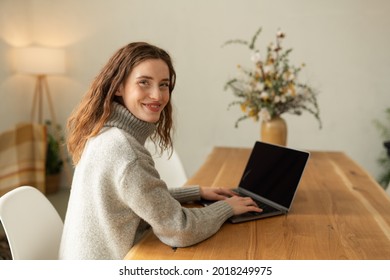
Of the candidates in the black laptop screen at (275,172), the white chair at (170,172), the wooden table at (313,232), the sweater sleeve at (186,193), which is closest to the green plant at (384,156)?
the wooden table at (313,232)

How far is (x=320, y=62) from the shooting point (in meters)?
4.04

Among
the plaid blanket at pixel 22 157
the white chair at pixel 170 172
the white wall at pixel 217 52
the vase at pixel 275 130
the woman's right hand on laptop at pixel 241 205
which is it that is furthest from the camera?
the white wall at pixel 217 52

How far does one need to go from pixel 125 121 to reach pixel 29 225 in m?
0.41

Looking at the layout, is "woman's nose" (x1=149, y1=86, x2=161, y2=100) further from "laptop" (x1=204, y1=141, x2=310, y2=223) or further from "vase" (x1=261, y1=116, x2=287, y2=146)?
"vase" (x1=261, y1=116, x2=287, y2=146)

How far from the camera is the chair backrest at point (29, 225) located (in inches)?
49.8

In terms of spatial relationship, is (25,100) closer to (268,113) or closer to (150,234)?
(268,113)

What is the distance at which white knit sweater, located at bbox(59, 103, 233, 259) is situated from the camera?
3.75 ft

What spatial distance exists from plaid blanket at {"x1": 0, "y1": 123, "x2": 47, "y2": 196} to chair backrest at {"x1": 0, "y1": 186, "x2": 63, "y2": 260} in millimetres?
1332

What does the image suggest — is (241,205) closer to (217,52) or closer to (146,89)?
(146,89)

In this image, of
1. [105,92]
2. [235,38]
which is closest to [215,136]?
[235,38]

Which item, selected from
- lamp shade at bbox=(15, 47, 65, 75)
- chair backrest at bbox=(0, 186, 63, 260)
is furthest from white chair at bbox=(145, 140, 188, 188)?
lamp shade at bbox=(15, 47, 65, 75)

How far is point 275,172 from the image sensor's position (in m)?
1.63

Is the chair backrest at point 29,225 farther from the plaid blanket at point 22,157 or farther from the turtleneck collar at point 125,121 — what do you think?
the plaid blanket at point 22,157

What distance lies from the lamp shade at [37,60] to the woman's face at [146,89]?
9.17 feet
